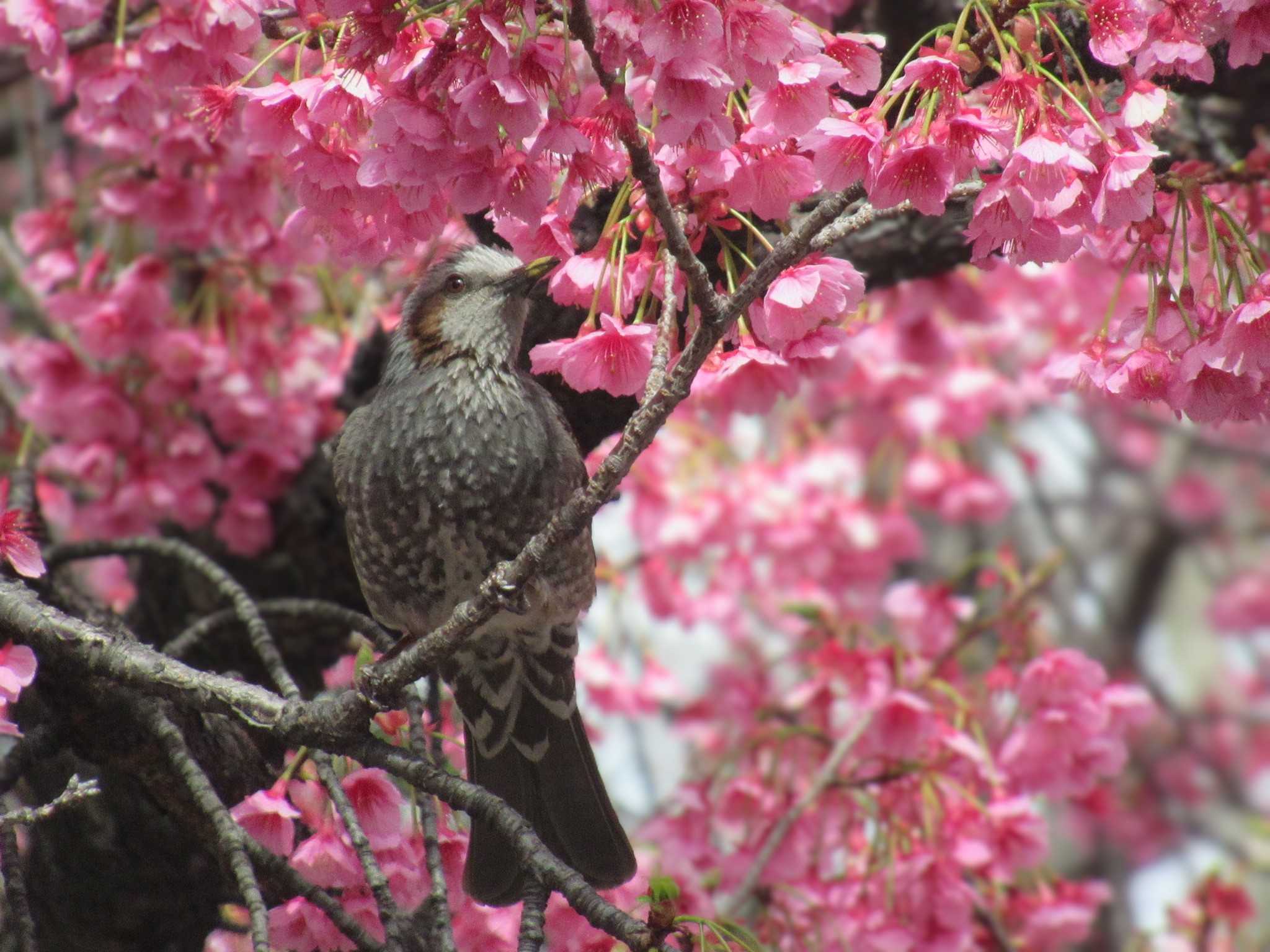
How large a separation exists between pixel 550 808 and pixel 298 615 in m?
0.62

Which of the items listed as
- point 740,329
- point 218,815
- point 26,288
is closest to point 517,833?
point 218,815

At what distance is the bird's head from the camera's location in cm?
221

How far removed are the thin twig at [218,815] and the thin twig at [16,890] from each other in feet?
0.73

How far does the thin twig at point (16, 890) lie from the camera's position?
1.60 metres

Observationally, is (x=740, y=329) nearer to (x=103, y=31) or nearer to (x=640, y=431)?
(x=640, y=431)

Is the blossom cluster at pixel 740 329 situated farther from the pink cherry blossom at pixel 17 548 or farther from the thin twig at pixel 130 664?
the thin twig at pixel 130 664

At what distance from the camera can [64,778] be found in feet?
6.57

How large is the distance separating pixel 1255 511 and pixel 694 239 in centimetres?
521

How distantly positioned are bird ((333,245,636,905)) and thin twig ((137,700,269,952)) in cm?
40

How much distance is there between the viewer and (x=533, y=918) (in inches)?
60.9

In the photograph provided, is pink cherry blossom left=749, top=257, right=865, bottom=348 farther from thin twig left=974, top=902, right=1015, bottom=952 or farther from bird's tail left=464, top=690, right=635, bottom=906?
thin twig left=974, top=902, right=1015, bottom=952

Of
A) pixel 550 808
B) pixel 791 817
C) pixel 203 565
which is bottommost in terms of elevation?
pixel 791 817

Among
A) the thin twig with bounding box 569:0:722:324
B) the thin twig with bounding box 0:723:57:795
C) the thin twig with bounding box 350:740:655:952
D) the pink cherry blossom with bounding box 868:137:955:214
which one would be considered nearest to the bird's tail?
the thin twig with bounding box 350:740:655:952

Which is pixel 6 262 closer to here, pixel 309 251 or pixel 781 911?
pixel 309 251
